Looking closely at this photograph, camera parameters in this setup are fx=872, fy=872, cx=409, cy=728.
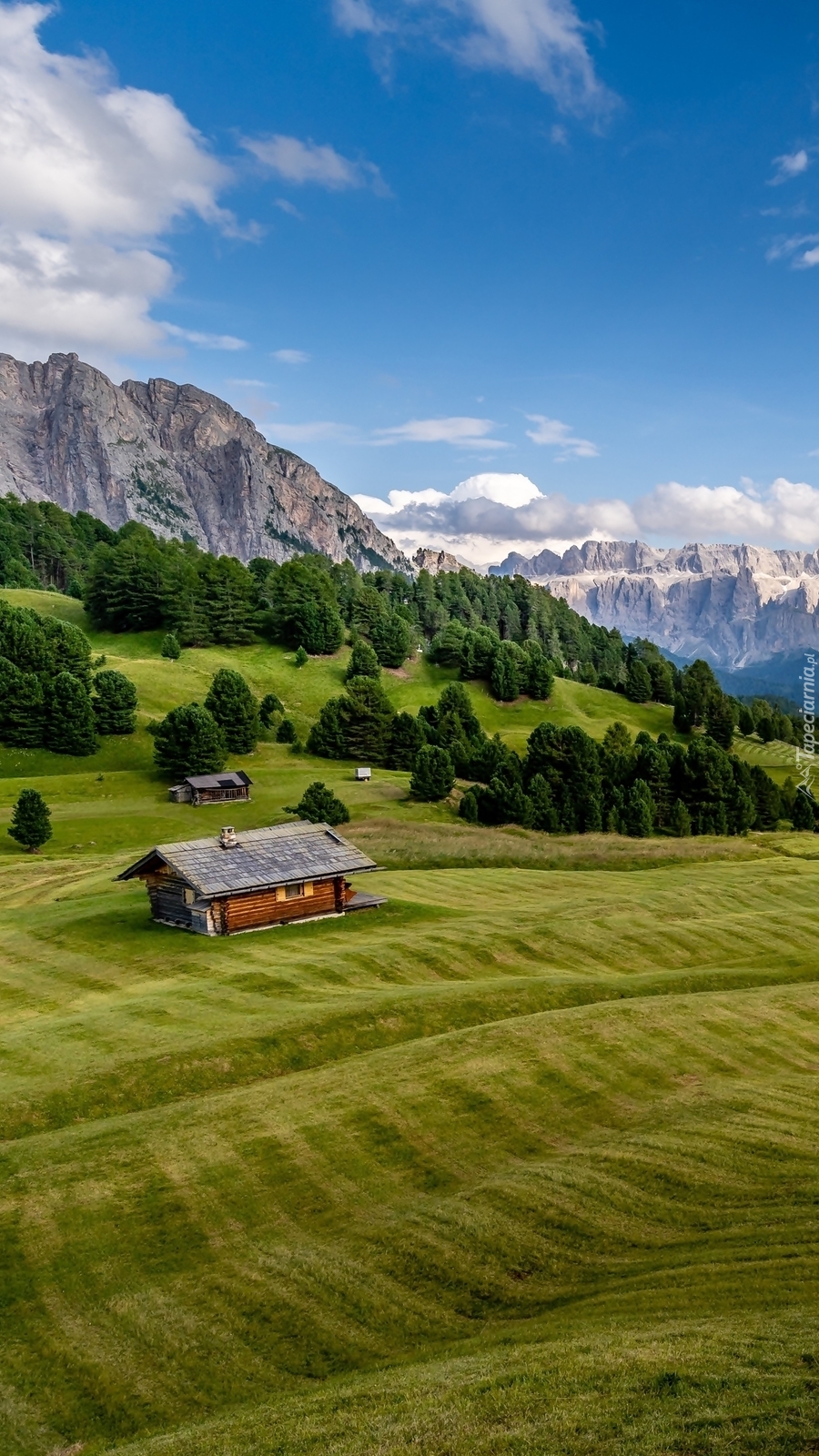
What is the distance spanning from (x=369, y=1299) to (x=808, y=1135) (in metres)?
13.3

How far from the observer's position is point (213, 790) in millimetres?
87500

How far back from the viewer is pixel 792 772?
413 ft

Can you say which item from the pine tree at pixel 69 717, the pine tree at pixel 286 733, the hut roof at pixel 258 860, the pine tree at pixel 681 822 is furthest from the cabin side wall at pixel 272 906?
the pine tree at pixel 286 733

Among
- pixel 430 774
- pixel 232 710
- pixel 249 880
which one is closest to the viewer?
pixel 249 880

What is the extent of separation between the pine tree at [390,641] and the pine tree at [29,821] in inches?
3540

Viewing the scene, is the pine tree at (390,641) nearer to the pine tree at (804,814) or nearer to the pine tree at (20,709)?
the pine tree at (20,709)

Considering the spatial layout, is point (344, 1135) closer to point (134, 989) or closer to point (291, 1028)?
point (291, 1028)

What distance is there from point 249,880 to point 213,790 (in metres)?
42.4

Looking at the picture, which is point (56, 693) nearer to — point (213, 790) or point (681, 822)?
point (213, 790)

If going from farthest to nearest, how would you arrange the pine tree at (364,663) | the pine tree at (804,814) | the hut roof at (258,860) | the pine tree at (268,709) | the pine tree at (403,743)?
the pine tree at (364,663) < the pine tree at (268,709) < the pine tree at (403,743) < the pine tree at (804,814) < the hut roof at (258,860)

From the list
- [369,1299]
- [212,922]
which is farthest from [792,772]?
[369,1299]

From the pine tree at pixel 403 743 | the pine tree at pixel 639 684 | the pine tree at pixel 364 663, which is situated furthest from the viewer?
the pine tree at pixel 639 684

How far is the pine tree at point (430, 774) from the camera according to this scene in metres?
91.4

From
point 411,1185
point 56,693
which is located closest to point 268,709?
point 56,693
